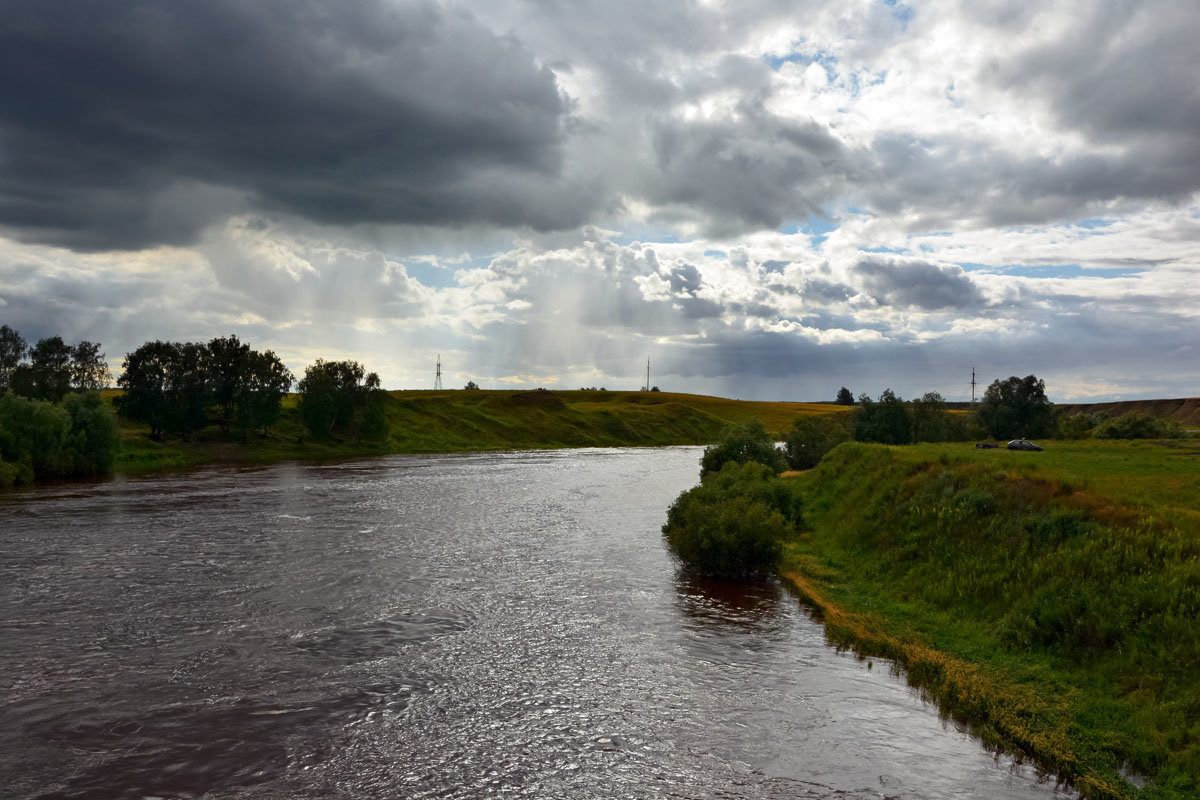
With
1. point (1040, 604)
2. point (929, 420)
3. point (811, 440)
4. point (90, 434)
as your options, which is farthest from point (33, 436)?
point (929, 420)

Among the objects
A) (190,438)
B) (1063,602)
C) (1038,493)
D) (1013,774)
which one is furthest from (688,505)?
(190,438)

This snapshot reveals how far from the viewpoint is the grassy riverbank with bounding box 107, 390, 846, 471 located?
88.6 m

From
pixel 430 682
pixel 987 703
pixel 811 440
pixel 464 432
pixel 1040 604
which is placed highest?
pixel 811 440

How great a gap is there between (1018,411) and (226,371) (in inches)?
3863

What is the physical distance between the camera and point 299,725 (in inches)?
623

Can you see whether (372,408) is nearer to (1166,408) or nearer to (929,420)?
(929,420)

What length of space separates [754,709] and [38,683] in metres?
16.2

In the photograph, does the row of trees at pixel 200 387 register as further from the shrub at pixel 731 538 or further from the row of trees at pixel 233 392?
the shrub at pixel 731 538

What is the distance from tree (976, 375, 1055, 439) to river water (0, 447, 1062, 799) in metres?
77.8

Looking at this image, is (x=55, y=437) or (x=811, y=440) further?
(x=811, y=440)

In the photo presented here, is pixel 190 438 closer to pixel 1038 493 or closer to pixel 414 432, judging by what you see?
pixel 414 432

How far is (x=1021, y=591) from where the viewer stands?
20.7 m

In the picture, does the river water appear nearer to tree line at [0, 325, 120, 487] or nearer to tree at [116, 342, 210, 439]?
tree line at [0, 325, 120, 487]

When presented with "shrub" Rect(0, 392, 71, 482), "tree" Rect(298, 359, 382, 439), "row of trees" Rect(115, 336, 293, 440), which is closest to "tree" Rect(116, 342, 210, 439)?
"row of trees" Rect(115, 336, 293, 440)
